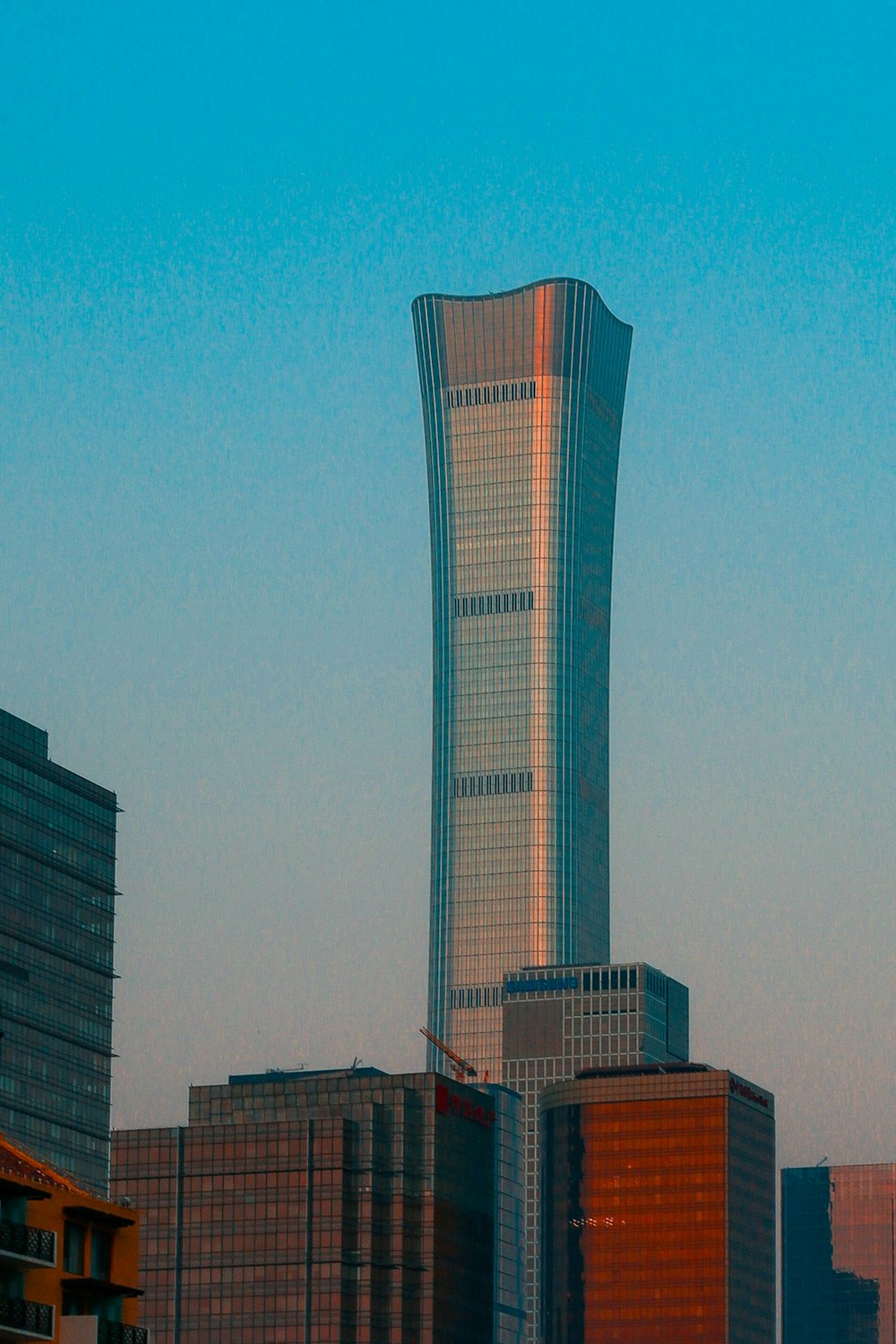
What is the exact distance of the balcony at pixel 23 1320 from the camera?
99.4m

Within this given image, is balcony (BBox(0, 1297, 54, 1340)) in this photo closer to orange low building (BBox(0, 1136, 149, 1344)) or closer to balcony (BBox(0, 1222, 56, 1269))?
orange low building (BBox(0, 1136, 149, 1344))

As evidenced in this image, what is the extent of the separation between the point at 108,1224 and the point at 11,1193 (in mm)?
9243

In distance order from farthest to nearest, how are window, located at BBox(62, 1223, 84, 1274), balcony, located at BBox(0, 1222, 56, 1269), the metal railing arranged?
window, located at BBox(62, 1223, 84, 1274)
the metal railing
balcony, located at BBox(0, 1222, 56, 1269)

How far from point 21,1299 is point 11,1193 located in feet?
11.9

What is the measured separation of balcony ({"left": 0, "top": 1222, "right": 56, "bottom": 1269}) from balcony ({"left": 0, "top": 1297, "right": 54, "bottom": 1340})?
1.26 meters

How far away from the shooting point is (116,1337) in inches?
4188

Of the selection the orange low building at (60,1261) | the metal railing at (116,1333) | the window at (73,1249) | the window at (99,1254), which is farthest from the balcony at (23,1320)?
the window at (99,1254)

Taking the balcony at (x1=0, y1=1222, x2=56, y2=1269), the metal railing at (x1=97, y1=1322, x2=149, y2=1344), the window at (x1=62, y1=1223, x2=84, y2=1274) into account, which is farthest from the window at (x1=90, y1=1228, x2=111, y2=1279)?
the balcony at (x1=0, y1=1222, x2=56, y2=1269)

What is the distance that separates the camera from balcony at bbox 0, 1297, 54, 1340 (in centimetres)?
9944

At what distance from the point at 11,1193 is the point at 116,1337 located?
27.4ft

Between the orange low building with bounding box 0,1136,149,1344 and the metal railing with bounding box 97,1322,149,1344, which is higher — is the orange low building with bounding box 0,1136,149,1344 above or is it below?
above

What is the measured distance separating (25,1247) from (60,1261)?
418cm

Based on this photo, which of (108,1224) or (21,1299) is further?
(108,1224)

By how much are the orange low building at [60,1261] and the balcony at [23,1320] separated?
1.2 inches
